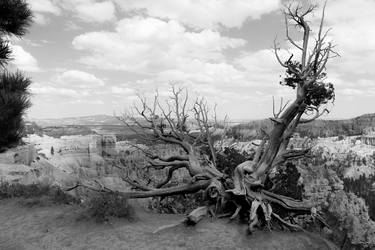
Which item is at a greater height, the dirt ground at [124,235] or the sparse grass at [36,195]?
the sparse grass at [36,195]

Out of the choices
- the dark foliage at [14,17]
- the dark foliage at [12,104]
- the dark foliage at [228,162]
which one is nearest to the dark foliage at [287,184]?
the dark foliage at [228,162]

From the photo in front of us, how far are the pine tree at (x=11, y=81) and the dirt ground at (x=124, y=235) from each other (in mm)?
2965

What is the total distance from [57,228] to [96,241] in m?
1.53

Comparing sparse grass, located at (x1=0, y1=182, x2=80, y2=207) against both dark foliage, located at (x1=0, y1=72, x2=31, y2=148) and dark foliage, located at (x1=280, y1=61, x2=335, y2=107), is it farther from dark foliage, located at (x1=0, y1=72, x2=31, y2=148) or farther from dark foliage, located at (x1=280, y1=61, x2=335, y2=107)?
dark foliage, located at (x1=280, y1=61, x2=335, y2=107)

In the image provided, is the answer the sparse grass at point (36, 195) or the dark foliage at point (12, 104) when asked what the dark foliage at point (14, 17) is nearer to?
the dark foliage at point (12, 104)

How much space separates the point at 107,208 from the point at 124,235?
141cm

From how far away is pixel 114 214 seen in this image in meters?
10.6

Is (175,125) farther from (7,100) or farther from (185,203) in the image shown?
(7,100)

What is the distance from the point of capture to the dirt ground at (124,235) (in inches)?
356

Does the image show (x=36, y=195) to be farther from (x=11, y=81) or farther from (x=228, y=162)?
(x=228, y=162)

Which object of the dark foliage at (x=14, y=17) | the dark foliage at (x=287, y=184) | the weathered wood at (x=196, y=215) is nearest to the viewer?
the weathered wood at (x=196, y=215)

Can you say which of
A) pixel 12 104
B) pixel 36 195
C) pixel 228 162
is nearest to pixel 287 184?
pixel 228 162

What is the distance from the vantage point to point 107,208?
418 inches

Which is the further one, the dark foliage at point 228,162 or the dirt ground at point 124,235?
the dark foliage at point 228,162
